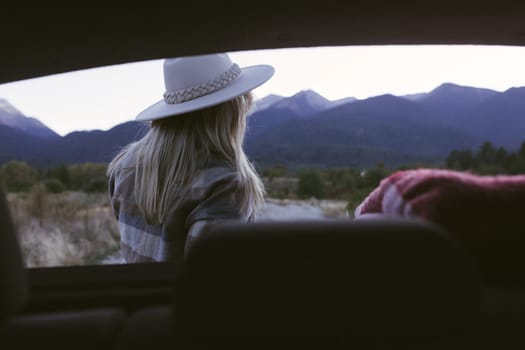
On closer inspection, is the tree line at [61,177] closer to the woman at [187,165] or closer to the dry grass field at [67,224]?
the dry grass field at [67,224]

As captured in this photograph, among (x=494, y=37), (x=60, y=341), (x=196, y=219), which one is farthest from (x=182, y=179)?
(x=494, y=37)

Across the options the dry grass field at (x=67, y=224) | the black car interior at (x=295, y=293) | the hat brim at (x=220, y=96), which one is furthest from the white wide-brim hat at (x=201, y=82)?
the dry grass field at (x=67, y=224)

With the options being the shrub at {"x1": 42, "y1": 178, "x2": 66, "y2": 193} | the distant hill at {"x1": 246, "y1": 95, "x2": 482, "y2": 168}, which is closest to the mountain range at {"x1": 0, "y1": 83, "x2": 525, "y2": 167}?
the distant hill at {"x1": 246, "y1": 95, "x2": 482, "y2": 168}

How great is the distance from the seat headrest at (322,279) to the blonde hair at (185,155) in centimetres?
101

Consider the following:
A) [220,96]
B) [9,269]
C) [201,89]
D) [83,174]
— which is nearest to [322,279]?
[9,269]

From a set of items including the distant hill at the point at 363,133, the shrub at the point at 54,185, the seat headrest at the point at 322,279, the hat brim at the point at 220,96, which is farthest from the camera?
the shrub at the point at 54,185

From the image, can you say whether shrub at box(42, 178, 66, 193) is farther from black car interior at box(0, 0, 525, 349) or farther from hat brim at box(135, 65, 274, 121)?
black car interior at box(0, 0, 525, 349)

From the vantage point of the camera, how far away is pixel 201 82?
7.54 ft

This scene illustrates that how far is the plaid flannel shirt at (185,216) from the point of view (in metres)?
1.81

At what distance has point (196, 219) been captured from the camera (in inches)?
72.0

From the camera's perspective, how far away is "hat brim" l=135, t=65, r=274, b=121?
2.12m

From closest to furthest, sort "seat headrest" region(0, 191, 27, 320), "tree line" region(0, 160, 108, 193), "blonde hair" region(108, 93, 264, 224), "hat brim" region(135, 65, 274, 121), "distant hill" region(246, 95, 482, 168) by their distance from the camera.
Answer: "seat headrest" region(0, 191, 27, 320)
"blonde hair" region(108, 93, 264, 224)
"hat brim" region(135, 65, 274, 121)
"distant hill" region(246, 95, 482, 168)
"tree line" region(0, 160, 108, 193)

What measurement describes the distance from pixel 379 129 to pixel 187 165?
38.2 inches

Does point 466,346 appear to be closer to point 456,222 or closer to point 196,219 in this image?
point 456,222
